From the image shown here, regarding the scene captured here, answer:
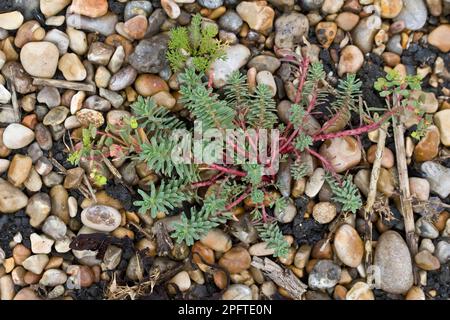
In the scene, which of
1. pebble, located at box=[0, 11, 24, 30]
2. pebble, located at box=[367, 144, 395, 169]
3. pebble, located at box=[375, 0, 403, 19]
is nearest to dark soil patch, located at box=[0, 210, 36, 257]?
pebble, located at box=[0, 11, 24, 30]

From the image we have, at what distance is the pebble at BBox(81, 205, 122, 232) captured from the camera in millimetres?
3414

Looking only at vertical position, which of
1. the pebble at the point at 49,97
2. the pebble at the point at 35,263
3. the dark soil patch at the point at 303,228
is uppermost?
the pebble at the point at 49,97

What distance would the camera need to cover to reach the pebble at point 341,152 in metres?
3.52

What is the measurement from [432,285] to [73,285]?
2.34 metres

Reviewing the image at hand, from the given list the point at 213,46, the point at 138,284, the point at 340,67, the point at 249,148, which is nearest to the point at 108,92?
the point at 213,46

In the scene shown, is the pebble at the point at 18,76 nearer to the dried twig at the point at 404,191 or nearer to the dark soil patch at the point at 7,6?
the dark soil patch at the point at 7,6

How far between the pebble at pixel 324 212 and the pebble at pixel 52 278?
1.69 meters

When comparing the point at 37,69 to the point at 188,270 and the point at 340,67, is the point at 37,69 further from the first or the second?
the point at 340,67

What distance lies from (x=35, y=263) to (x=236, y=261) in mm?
1282

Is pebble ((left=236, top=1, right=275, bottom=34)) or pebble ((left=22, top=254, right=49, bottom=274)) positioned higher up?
pebble ((left=236, top=1, right=275, bottom=34))

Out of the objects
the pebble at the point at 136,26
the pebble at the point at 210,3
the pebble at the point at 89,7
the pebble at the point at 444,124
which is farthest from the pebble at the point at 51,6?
the pebble at the point at 444,124

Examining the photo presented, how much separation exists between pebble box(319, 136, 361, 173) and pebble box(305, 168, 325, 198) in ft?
0.35

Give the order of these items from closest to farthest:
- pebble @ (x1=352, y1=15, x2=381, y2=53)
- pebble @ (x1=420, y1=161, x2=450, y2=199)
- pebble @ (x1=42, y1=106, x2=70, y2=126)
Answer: pebble @ (x1=42, y1=106, x2=70, y2=126), pebble @ (x1=420, y1=161, x2=450, y2=199), pebble @ (x1=352, y1=15, x2=381, y2=53)

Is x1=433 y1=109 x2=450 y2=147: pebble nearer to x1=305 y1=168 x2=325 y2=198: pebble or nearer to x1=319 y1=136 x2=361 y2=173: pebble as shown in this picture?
x1=319 y1=136 x2=361 y2=173: pebble
